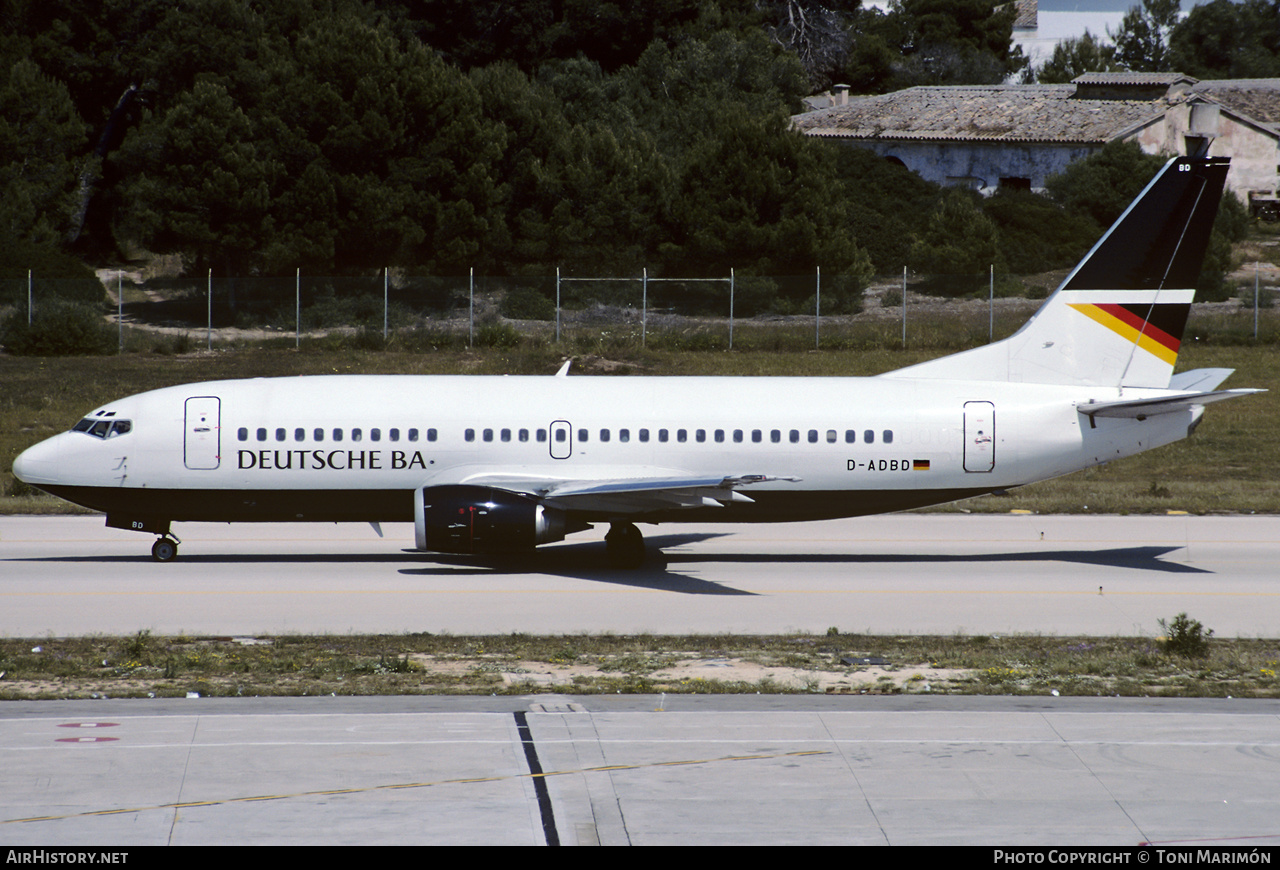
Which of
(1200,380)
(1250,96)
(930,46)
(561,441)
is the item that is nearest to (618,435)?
(561,441)

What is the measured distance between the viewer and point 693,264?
6725 cm

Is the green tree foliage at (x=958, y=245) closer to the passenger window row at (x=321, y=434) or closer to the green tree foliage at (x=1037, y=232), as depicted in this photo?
the green tree foliage at (x=1037, y=232)

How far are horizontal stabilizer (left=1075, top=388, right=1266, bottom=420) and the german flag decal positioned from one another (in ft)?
5.74

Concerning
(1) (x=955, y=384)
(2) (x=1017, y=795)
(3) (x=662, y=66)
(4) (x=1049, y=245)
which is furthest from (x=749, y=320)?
(2) (x=1017, y=795)

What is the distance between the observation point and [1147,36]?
14588cm

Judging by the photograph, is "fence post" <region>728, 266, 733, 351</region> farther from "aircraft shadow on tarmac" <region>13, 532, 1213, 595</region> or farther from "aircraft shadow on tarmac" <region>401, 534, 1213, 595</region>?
"aircraft shadow on tarmac" <region>13, 532, 1213, 595</region>

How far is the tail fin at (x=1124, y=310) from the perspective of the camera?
91.5ft

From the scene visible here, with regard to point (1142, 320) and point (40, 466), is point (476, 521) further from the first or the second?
point (1142, 320)

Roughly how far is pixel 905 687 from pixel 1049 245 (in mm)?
65241

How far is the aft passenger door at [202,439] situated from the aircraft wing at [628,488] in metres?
4.36

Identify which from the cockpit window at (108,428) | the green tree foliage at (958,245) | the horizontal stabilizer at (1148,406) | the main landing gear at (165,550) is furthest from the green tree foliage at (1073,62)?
the cockpit window at (108,428)

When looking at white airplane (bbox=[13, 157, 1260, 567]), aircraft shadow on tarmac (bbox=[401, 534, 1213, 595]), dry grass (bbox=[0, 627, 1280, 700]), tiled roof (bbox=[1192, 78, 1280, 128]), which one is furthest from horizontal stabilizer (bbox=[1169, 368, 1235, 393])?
tiled roof (bbox=[1192, 78, 1280, 128])

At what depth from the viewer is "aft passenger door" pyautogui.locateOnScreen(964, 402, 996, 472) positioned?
1082 inches

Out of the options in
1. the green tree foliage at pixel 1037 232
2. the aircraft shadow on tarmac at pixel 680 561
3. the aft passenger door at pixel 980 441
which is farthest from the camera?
the green tree foliage at pixel 1037 232
